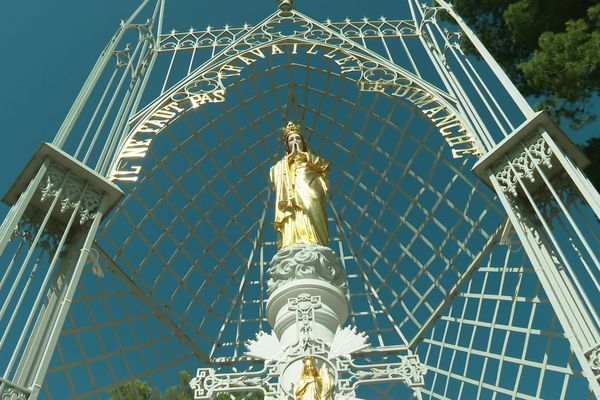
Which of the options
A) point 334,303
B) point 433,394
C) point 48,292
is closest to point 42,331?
point 48,292

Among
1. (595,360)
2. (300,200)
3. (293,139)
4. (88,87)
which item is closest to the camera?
(595,360)

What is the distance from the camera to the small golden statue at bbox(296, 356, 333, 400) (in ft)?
21.4

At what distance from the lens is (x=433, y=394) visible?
1043cm

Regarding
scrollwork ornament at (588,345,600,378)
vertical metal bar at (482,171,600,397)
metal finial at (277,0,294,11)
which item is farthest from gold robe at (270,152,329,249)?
scrollwork ornament at (588,345,600,378)

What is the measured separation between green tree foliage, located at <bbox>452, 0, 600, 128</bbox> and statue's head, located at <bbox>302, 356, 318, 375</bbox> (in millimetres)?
4837

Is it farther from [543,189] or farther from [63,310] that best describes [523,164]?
[63,310]

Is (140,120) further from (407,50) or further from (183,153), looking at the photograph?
(407,50)

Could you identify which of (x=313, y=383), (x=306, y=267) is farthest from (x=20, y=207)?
(x=313, y=383)

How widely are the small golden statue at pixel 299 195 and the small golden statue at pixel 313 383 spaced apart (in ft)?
8.18

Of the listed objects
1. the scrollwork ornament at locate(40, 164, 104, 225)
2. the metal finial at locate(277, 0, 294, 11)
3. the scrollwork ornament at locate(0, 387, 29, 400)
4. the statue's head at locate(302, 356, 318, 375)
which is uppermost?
the metal finial at locate(277, 0, 294, 11)

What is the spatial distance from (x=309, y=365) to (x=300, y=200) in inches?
136

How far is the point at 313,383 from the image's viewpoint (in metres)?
6.61

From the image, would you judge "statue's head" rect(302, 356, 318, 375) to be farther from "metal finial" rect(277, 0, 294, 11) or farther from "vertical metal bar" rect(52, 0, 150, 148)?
"metal finial" rect(277, 0, 294, 11)

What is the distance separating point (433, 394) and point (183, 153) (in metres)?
6.03
